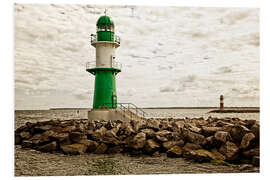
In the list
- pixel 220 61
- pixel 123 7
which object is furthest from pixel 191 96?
pixel 123 7

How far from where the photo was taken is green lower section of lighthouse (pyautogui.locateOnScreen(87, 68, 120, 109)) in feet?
20.4

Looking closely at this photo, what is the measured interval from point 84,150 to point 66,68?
150 centimetres

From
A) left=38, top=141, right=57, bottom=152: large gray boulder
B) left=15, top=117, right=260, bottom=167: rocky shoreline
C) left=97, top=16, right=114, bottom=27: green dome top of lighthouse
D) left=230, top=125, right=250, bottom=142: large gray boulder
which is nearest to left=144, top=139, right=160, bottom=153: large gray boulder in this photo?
left=15, top=117, right=260, bottom=167: rocky shoreline

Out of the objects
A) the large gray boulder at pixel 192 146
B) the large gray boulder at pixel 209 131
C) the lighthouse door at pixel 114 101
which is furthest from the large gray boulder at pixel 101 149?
the large gray boulder at pixel 209 131

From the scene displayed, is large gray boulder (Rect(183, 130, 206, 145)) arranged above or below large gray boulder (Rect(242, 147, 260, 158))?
above

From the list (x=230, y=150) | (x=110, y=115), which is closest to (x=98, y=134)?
(x=110, y=115)

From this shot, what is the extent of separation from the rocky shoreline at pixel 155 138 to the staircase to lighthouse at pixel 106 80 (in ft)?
0.60

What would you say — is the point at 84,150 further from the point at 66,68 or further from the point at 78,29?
the point at 78,29

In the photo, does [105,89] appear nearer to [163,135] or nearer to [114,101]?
[114,101]

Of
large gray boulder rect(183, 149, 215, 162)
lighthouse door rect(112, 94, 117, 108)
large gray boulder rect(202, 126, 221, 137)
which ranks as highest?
lighthouse door rect(112, 94, 117, 108)

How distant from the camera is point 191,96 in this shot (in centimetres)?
589

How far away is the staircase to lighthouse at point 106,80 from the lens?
6074mm

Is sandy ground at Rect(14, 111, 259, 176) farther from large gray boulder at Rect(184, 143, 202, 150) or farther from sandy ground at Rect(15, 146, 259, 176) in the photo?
large gray boulder at Rect(184, 143, 202, 150)

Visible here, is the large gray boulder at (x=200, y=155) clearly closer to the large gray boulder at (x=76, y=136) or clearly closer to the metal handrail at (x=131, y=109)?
the metal handrail at (x=131, y=109)
